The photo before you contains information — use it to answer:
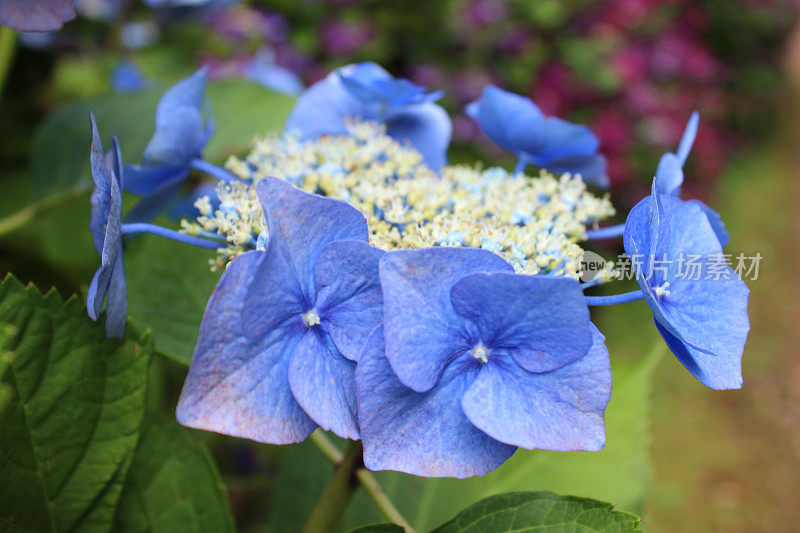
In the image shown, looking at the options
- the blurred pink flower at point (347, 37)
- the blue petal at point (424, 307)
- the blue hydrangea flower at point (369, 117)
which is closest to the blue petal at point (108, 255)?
the blue petal at point (424, 307)

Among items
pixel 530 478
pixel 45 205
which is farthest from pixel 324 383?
pixel 45 205

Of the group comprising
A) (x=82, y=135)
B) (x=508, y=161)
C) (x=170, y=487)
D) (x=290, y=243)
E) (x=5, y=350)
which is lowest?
(x=508, y=161)

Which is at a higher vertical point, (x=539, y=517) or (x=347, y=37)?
(x=539, y=517)

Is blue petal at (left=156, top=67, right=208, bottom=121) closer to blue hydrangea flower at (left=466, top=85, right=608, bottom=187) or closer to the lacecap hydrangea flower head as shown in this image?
the lacecap hydrangea flower head

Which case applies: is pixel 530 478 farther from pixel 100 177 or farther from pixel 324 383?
pixel 100 177

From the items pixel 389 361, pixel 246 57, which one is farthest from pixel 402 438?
pixel 246 57

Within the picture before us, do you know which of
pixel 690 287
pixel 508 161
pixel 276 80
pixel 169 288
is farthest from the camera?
pixel 508 161

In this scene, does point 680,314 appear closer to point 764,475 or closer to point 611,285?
point 611,285

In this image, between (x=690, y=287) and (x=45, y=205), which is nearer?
(x=690, y=287)
